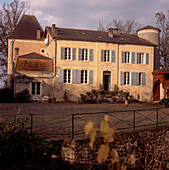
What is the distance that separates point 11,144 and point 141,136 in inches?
171

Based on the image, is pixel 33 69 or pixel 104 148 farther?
pixel 33 69

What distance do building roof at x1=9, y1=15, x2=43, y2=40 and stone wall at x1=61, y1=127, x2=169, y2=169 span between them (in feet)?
69.2

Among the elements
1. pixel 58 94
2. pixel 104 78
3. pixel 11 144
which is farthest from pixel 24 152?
pixel 104 78

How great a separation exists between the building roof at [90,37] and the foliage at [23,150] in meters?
15.9

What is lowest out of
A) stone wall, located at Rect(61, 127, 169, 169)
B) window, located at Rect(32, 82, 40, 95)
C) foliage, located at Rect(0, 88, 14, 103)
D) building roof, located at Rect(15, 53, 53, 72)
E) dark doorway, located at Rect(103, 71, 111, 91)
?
stone wall, located at Rect(61, 127, 169, 169)

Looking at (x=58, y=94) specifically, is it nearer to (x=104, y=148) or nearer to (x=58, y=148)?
(x=58, y=148)

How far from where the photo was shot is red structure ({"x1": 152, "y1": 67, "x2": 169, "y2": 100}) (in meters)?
20.5

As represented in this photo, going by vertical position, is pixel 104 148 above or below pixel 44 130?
above

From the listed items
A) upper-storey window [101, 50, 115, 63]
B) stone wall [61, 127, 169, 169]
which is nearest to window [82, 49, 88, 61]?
upper-storey window [101, 50, 115, 63]

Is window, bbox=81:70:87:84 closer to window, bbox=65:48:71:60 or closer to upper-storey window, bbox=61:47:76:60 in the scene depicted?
upper-storey window, bbox=61:47:76:60

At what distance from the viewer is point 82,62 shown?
2131 cm

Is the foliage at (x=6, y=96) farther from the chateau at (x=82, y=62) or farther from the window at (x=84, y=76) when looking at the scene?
the window at (x=84, y=76)

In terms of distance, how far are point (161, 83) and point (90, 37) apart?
901 cm

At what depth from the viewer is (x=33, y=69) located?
1970cm
